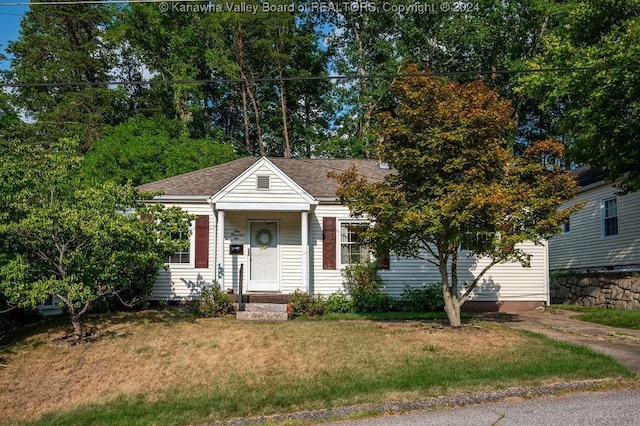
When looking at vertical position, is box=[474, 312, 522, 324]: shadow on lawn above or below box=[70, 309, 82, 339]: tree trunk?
below

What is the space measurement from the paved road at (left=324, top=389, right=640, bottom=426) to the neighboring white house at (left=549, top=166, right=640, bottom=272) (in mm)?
12989

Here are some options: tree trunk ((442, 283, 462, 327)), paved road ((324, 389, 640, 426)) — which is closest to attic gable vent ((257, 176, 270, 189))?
tree trunk ((442, 283, 462, 327))

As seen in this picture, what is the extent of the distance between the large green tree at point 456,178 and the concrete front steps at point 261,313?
12.1ft

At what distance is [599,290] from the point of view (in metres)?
17.6

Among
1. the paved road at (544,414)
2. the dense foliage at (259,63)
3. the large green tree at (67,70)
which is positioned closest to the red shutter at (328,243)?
the paved road at (544,414)

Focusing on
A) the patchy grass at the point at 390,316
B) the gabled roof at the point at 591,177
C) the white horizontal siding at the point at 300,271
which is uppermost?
Result: the gabled roof at the point at 591,177

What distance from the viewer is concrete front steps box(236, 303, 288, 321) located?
1346 cm

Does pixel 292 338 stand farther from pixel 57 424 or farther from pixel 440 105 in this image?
pixel 440 105

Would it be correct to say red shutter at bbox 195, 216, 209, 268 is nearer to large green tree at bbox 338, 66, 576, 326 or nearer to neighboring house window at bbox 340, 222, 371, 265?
neighboring house window at bbox 340, 222, 371, 265

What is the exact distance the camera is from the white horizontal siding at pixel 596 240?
61.9 ft

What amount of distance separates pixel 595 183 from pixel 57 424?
19060 mm

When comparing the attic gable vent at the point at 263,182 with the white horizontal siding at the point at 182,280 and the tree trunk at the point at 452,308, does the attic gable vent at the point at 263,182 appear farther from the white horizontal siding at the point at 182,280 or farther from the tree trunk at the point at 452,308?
the tree trunk at the point at 452,308

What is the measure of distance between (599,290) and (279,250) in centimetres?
1011

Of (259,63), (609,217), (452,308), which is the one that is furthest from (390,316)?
(259,63)
